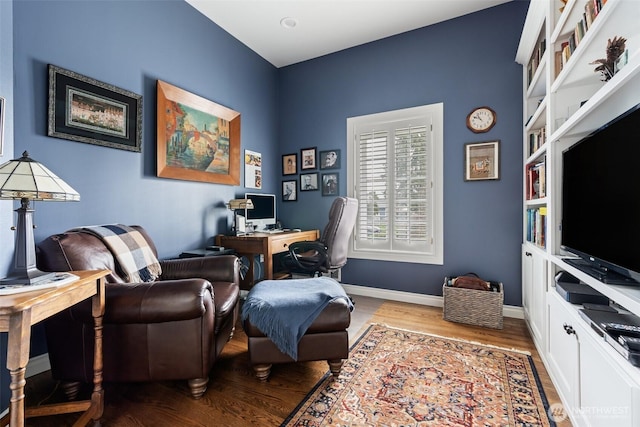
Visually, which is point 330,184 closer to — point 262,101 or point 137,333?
point 262,101

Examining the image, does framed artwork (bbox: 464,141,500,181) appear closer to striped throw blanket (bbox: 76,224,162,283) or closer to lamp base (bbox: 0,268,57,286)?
striped throw blanket (bbox: 76,224,162,283)

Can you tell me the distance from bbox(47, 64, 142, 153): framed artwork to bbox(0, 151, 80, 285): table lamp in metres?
0.90

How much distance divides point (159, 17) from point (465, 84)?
9.85ft

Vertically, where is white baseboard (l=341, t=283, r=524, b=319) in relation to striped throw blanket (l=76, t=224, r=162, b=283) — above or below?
below

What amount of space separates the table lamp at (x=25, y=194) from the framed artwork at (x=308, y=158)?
9.24ft

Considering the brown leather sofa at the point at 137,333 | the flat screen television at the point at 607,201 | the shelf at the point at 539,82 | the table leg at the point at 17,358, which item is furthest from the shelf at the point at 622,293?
the table leg at the point at 17,358

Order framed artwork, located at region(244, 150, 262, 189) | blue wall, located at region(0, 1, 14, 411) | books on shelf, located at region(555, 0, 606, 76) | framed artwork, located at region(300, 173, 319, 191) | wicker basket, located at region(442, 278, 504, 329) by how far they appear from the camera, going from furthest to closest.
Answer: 1. framed artwork, located at region(300, 173, 319, 191)
2. framed artwork, located at region(244, 150, 262, 189)
3. wicker basket, located at region(442, 278, 504, 329)
4. blue wall, located at region(0, 1, 14, 411)
5. books on shelf, located at region(555, 0, 606, 76)

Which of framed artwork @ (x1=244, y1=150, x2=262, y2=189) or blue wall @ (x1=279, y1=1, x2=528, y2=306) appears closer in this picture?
blue wall @ (x1=279, y1=1, x2=528, y2=306)

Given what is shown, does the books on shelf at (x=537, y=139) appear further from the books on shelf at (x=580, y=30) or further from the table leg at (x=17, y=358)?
the table leg at (x=17, y=358)

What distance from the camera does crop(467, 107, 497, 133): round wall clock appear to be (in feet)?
9.25

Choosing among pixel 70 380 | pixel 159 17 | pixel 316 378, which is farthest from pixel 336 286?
pixel 159 17

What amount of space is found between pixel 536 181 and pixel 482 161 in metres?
0.62

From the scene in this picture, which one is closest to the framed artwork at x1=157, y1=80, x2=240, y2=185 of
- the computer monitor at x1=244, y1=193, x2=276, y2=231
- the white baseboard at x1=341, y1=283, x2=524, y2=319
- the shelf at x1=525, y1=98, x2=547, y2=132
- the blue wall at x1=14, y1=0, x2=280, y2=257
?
the blue wall at x1=14, y1=0, x2=280, y2=257

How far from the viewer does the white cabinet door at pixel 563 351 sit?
1.31m
